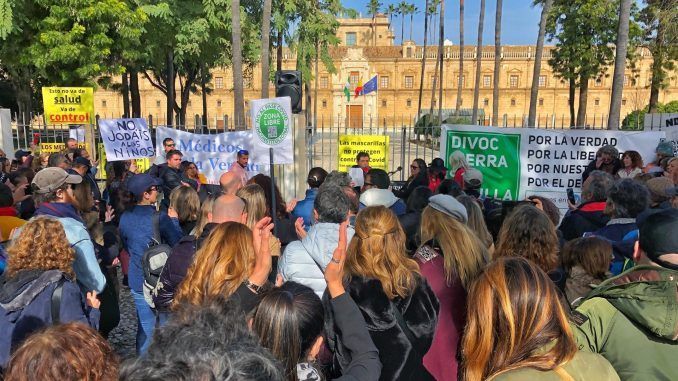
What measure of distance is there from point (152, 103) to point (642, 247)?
223 ft

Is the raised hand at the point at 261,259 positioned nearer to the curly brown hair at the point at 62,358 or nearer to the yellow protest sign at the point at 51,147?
the curly brown hair at the point at 62,358

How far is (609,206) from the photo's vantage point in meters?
4.13

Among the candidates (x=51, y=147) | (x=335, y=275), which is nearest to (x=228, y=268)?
(x=335, y=275)

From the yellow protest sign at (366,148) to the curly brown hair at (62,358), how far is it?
324 inches

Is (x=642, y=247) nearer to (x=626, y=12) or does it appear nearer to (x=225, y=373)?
(x=225, y=373)

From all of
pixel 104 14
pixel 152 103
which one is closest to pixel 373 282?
pixel 104 14

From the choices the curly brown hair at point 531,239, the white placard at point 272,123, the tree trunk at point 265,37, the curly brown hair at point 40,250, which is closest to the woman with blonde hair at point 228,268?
the curly brown hair at point 40,250

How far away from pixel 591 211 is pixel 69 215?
4377 mm

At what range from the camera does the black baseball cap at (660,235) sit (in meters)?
2.29

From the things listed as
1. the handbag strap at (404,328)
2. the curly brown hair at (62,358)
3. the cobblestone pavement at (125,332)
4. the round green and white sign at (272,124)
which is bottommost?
the cobblestone pavement at (125,332)

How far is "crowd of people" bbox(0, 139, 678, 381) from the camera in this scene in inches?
64.8

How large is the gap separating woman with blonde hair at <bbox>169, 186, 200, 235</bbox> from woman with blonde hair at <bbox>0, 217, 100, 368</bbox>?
1.43 meters

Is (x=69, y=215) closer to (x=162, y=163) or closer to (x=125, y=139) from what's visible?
(x=162, y=163)

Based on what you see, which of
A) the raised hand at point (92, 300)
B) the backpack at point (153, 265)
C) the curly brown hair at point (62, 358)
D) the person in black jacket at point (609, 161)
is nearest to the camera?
→ the curly brown hair at point (62, 358)
